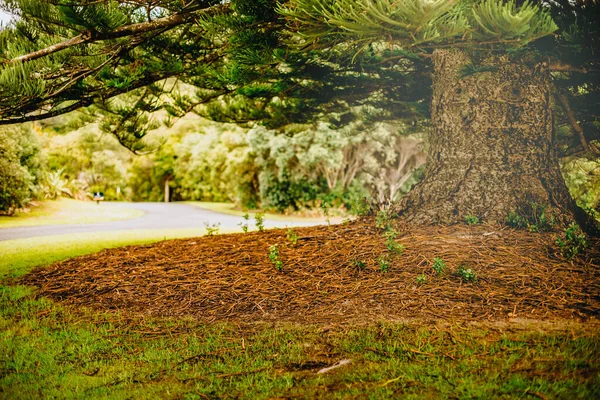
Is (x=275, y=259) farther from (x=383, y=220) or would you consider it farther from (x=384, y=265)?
(x=383, y=220)

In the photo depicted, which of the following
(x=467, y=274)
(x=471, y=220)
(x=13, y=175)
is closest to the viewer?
(x=467, y=274)

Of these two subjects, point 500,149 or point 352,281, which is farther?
point 500,149

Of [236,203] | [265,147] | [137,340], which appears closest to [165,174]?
[236,203]

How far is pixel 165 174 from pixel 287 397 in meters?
26.1

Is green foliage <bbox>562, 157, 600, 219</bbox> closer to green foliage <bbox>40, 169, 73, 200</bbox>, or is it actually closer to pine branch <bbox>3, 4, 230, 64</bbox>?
pine branch <bbox>3, 4, 230, 64</bbox>

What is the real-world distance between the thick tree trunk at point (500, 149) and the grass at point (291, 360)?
2082 mm

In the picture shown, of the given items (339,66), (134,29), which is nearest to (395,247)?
(339,66)

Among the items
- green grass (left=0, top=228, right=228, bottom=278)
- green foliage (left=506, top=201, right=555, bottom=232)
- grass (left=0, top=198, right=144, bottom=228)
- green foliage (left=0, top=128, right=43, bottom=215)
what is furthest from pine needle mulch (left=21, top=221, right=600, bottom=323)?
green foliage (left=0, top=128, right=43, bottom=215)

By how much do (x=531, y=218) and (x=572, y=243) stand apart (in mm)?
575

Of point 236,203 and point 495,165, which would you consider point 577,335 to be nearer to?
point 495,165

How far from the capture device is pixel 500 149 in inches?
201

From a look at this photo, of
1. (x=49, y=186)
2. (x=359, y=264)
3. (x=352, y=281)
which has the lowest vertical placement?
(x=352, y=281)

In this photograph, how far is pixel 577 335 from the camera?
2.99 meters

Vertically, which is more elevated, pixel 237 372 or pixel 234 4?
pixel 234 4
